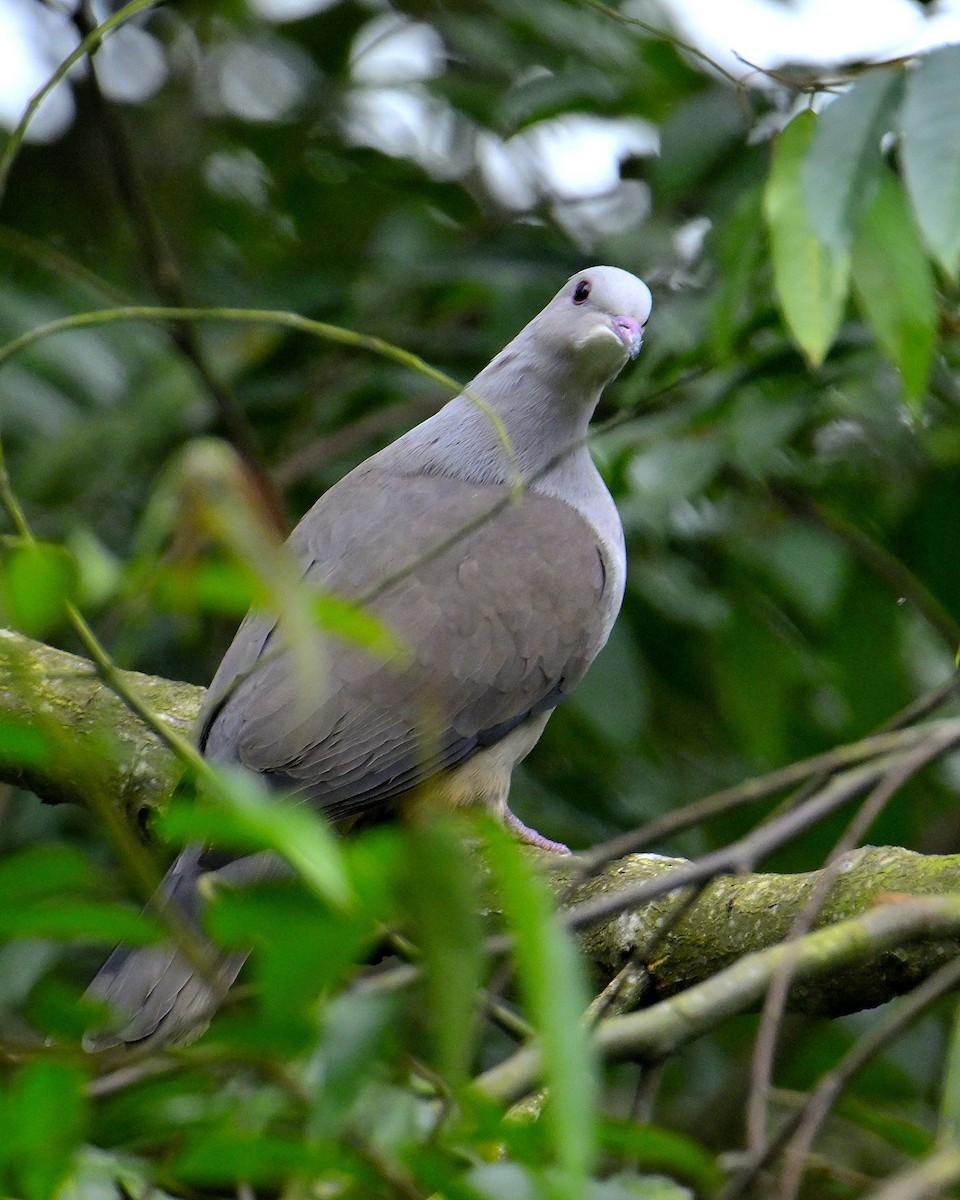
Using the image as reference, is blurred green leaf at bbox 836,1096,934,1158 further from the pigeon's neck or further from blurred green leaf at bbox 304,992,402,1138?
the pigeon's neck

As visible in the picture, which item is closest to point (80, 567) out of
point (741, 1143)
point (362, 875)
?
point (362, 875)

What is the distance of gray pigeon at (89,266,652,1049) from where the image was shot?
2.97 metres

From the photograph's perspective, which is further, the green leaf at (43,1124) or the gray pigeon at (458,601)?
the gray pigeon at (458,601)

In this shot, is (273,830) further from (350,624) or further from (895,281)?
(895,281)

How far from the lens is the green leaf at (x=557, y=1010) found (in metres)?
0.78

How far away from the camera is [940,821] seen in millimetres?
4629

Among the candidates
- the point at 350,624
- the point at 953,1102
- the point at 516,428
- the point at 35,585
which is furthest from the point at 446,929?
the point at 516,428

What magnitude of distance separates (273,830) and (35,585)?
0.76 ft

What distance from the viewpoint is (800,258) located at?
2.09 meters

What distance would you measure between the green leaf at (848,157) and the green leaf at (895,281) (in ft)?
0.24

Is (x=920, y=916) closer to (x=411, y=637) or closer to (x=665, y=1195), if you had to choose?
(x=665, y=1195)

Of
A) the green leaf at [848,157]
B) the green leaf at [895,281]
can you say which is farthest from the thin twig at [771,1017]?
the green leaf at [895,281]

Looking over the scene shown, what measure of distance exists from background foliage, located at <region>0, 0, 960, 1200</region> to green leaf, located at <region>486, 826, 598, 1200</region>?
586 mm

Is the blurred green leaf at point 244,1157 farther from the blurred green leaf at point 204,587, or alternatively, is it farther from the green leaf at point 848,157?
the green leaf at point 848,157
